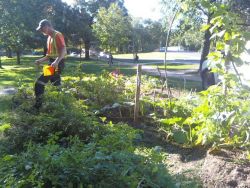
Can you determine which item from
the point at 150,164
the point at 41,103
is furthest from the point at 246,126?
the point at 41,103

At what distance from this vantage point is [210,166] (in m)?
4.40

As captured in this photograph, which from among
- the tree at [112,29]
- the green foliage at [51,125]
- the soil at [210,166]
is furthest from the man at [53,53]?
the tree at [112,29]

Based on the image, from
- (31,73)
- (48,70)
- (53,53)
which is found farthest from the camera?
(31,73)

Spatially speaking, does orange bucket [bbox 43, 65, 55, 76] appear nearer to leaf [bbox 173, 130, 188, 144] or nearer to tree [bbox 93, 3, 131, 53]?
leaf [bbox 173, 130, 188, 144]

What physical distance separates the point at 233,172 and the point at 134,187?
6.46 ft

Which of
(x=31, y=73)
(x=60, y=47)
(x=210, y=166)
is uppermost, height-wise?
(x=60, y=47)

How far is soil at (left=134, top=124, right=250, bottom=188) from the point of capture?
13.1 ft

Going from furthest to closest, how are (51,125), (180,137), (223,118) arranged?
(180,137) < (51,125) < (223,118)

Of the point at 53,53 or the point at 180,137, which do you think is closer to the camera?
the point at 180,137

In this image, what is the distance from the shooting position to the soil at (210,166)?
13.1ft

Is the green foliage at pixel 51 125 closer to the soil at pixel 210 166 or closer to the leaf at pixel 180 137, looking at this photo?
the soil at pixel 210 166

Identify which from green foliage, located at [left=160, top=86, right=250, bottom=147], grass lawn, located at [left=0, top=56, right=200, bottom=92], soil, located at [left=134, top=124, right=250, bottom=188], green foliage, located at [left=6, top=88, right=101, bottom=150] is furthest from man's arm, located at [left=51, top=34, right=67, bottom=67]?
green foliage, located at [left=160, top=86, right=250, bottom=147]

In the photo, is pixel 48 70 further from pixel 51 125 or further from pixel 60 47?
pixel 51 125

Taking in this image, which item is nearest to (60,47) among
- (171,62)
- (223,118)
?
(223,118)
